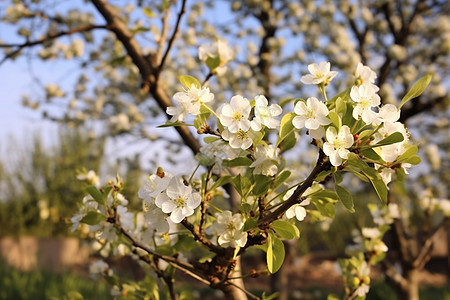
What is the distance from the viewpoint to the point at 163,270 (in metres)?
1.25

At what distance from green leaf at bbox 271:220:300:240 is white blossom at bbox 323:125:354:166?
0.18 metres

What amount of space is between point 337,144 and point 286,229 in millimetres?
215

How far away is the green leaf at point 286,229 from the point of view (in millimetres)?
854

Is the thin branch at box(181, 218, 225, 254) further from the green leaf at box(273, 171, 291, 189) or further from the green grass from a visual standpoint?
the green grass

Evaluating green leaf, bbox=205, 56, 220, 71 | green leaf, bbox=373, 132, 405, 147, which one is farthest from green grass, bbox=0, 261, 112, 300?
green leaf, bbox=373, 132, 405, 147

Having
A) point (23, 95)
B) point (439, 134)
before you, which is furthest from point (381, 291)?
point (23, 95)

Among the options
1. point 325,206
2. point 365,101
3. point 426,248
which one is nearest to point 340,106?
point 365,101

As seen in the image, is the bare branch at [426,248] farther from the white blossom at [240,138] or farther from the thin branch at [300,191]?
the white blossom at [240,138]

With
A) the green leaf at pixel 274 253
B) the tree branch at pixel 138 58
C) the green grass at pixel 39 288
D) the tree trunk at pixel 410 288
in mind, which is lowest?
the tree trunk at pixel 410 288

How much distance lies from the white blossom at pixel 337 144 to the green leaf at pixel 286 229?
0.58ft

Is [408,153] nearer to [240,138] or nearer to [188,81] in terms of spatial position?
[240,138]

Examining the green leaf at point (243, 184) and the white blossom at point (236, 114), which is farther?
the green leaf at point (243, 184)

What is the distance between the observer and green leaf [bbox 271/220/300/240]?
0.85 meters

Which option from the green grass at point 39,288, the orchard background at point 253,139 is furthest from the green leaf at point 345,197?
the green grass at point 39,288
